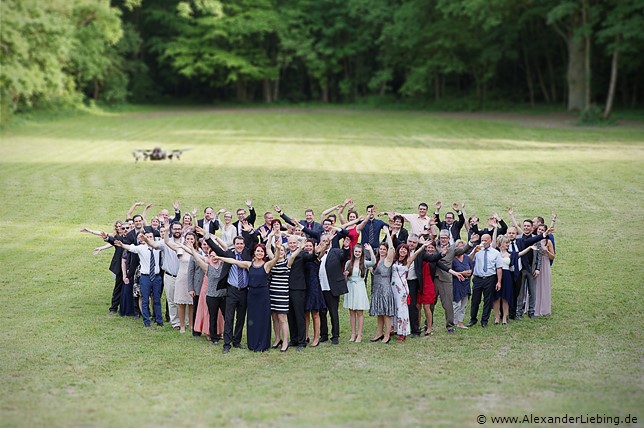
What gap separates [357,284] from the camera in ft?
44.5

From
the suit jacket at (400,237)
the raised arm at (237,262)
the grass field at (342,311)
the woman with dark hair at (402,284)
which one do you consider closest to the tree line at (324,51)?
the grass field at (342,311)

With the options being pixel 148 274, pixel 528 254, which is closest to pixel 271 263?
pixel 148 274

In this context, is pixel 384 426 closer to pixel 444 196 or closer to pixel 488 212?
pixel 488 212

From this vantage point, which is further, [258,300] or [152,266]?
[152,266]

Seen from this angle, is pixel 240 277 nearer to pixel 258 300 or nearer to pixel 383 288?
pixel 258 300

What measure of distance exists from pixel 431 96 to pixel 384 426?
52329mm

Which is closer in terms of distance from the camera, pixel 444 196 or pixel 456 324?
pixel 456 324

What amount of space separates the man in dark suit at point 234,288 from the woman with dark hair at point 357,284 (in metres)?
1.68

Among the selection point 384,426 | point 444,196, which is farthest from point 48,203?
point 384,426

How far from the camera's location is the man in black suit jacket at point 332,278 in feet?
44.0

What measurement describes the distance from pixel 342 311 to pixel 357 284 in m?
2.29

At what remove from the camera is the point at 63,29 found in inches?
1762

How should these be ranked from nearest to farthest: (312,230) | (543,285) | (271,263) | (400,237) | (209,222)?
(271,263) → (400,237) → (543,285) → (312,230) → (209,222)

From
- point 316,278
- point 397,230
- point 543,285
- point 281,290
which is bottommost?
point 543,285
